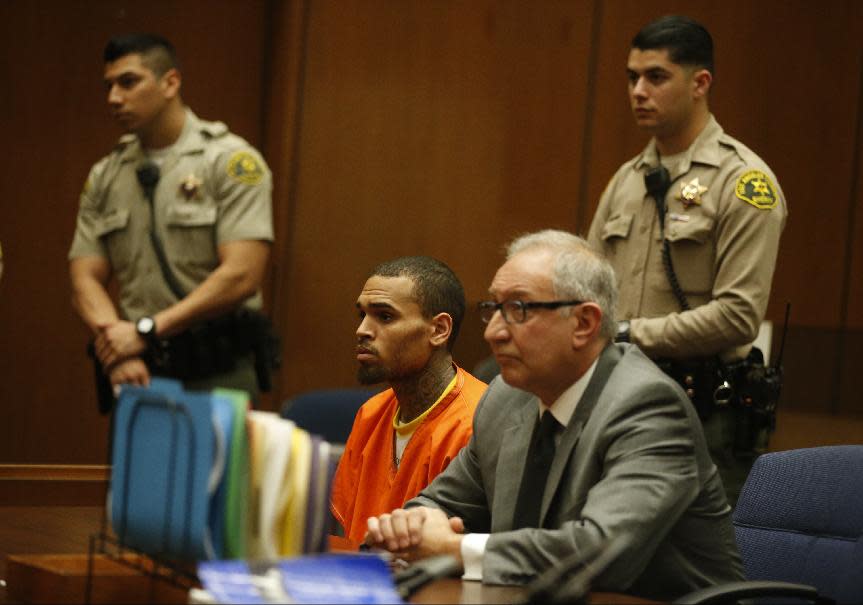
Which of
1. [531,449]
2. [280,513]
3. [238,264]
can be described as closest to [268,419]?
[280,513]

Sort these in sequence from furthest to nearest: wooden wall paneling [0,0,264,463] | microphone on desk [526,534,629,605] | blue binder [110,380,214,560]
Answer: wooden wall paneling [0,0,264,463]
blue binder [110,380,214,560]
microphone on desk [526,534,629,605]

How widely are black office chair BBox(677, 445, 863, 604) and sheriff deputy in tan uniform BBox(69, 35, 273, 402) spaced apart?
2.20m

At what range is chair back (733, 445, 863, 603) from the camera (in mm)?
2406

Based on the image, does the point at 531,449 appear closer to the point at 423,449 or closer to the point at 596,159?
the point at 423,449

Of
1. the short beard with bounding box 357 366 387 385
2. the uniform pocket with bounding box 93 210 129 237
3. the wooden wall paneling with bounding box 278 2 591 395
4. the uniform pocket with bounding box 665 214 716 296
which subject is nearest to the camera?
the short beard with bounding box 357 366 387 385

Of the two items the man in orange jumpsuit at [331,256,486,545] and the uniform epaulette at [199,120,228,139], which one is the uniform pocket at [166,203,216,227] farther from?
the man in orange jumpsuit at [331,256,486,545]

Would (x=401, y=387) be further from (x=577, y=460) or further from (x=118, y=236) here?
(x=118, y=236)

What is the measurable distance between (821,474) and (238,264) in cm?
234

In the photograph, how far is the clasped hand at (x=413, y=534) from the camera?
7.32 feet

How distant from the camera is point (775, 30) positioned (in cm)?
566

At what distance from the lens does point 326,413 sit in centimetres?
453

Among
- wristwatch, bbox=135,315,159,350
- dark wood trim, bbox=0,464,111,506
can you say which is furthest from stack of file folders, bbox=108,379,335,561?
dark wood trim, bbox=0,464,111,506

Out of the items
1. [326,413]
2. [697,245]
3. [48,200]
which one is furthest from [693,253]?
[48,200]

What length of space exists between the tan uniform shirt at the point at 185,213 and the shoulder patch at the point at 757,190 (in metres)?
1.61
